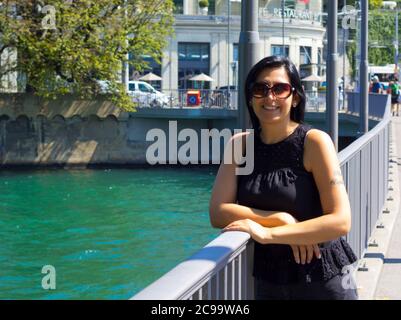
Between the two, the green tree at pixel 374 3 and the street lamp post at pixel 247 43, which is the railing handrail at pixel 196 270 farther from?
the green tree at pixel 374 3

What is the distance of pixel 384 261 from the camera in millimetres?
9289

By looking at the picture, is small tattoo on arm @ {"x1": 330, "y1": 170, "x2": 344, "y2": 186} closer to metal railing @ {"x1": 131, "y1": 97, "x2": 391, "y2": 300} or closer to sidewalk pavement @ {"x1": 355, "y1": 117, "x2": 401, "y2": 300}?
metal railing @ {"x1": 131, "y1": 97, "x2": 391, "y2": 300}

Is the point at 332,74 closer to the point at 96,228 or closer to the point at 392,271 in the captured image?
the point at 392,271

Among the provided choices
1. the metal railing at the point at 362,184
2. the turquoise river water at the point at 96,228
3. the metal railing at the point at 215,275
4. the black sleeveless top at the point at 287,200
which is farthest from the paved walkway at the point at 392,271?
the turquoise river water at the point at 96,228

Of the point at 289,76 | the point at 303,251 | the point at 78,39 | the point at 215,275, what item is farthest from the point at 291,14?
the point at 215,275

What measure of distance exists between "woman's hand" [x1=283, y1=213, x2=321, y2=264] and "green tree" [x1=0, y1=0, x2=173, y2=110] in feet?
147

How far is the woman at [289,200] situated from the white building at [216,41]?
66.6 meters

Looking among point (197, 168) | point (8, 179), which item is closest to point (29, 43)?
point (8, 179)

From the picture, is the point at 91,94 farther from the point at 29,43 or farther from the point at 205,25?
the point at 205,25

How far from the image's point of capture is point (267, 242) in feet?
14.3

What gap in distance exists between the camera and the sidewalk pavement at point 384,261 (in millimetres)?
7895

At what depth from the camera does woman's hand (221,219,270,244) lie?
4336mm

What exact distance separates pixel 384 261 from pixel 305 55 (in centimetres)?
6899
